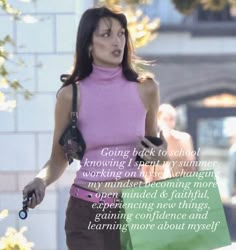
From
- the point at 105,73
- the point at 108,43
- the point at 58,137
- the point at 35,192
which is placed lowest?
the point at 35,192

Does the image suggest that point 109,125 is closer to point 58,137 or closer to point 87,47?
point 58,137

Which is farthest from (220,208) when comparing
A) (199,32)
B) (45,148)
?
(199,32)

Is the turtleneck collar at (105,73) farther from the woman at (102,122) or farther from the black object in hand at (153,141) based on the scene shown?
the black object in hand at (153,141)

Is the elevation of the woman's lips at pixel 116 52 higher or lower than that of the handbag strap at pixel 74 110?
higher

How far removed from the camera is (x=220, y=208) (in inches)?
138

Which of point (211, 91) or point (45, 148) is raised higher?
point (45, 148)

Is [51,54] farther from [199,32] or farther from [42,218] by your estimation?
[199,32]

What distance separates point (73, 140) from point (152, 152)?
0.27m

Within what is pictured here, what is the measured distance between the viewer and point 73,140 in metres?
3.56

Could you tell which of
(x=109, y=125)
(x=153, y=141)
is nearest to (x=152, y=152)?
(x=153, y=141)

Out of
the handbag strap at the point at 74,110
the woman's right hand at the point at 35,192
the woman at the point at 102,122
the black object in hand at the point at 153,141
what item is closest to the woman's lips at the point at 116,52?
the woman at the point at 102,122

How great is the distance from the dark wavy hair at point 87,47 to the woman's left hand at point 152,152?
0.26 meters

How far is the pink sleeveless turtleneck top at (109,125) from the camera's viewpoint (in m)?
3.53

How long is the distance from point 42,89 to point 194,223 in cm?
364
